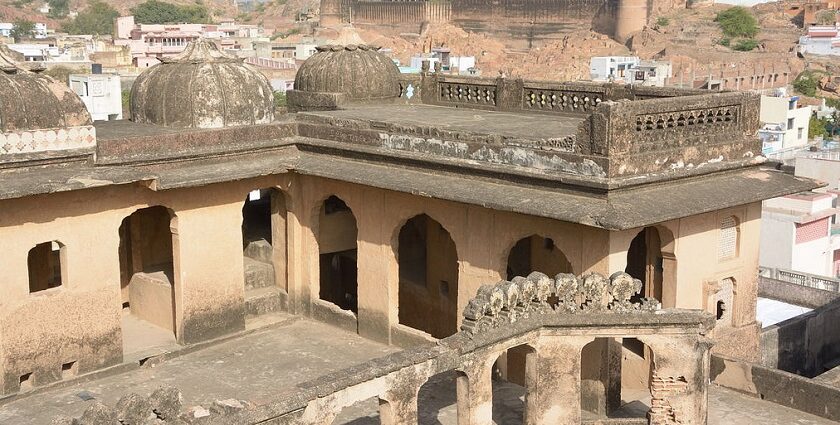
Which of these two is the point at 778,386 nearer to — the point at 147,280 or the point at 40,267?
the point at 147,280

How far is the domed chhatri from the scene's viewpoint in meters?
15.8

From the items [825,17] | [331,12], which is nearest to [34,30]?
[331,12]

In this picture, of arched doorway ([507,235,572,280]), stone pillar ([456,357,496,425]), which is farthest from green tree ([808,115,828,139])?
stone pillar ([456,357,496,425])

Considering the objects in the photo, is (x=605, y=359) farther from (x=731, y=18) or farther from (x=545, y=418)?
(x=731, y=18)

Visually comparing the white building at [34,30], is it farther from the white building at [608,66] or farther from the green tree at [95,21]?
the white building at [608,66]

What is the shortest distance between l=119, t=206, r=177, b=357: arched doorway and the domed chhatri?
4.98 ft

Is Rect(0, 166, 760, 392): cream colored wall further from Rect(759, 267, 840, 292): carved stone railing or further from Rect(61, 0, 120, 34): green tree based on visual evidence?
Rect(61, 0, 120, 34): green tree

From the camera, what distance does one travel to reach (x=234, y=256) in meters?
15.9

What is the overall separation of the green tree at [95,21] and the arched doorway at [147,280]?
111 metres

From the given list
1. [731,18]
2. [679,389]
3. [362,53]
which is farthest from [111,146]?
[731,18]

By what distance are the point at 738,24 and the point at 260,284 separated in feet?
268

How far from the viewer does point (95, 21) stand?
128 m

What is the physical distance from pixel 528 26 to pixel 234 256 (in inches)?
3307

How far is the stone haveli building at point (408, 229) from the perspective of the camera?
1109 cm
